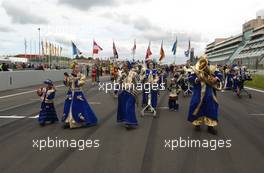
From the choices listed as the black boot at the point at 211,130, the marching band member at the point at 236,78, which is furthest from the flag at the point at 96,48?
the black boot at the point at 211,130

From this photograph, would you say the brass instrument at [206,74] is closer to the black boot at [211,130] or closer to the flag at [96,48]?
the black boot at [211,130]

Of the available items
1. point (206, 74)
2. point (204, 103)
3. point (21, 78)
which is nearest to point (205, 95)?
point (204, 103)

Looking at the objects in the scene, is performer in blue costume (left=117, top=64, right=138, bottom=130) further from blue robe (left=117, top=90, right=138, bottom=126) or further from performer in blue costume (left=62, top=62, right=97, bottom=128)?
performer in blue costume (left=62, top=62, right=97, bottom=128)

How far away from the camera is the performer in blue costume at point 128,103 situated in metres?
8.86

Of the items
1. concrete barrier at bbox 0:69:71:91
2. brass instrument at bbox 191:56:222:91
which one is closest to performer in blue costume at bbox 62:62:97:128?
brass instrument at bbox 191:56:222:91

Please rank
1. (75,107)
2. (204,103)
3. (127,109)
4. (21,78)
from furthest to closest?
(21,78)
(75,107)
(127,109)
(204,103)

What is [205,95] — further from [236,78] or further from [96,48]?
[96,48]

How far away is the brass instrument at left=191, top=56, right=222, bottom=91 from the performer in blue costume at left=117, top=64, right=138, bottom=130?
1.83 metres

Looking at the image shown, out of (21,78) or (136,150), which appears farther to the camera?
(21,78)

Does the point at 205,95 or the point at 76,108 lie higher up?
the point at 205,95

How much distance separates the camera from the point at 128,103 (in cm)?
898

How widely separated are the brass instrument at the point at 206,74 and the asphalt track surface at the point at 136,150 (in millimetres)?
1206

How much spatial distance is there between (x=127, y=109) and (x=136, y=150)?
238 centimetres

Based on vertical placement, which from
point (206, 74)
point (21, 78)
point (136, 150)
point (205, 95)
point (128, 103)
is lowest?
point (136, 150)
